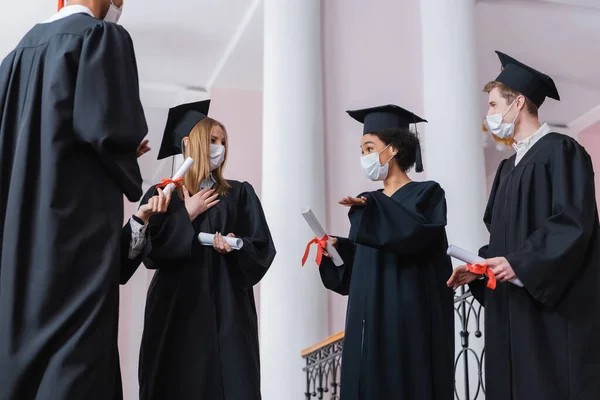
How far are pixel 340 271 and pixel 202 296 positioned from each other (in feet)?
2.82

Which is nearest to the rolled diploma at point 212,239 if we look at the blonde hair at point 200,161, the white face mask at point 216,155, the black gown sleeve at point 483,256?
the blonde hair at point 200,161

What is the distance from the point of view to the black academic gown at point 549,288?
10.1 ft

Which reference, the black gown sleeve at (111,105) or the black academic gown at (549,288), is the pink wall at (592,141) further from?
the black gown sleeve at (111,105)

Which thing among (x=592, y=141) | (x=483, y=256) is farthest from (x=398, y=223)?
(x=592, y=141)

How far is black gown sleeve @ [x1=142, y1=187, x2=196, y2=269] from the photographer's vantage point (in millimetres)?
3256

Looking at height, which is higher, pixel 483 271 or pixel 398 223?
pixel 398 223

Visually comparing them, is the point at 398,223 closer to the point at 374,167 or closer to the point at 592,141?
the point at 374,167

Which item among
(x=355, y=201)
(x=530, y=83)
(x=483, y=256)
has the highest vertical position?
(x=530, y=83)

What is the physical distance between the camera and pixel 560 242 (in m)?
3.08

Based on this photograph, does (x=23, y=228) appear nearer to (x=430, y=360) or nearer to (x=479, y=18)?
(x=430, y=360)

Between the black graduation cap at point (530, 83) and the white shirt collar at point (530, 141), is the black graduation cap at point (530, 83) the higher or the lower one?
the higher one

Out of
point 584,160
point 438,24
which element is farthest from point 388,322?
point 438,24

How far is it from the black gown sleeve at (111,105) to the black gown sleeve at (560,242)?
1623mm

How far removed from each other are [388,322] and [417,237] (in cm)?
43
